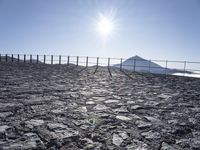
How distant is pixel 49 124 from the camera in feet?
12.7

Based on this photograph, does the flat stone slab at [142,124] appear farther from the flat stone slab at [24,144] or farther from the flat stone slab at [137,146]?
the flat stone slab at [24,144]

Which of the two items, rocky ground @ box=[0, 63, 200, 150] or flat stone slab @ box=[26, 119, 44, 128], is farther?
flat stone slab @ box=[26, 119, 44, 128]

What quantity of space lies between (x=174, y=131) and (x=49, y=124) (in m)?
2.18

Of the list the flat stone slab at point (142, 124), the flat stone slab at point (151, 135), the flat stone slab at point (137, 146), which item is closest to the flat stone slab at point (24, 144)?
the flat stone slab at point (137, 146)

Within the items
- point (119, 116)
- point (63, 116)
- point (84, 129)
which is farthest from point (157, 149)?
point (63, 116)

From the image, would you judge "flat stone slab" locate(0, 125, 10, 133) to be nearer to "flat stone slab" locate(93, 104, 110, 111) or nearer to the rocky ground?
the rocky ground

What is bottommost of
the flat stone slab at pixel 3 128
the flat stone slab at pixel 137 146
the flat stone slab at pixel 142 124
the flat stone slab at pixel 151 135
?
the flat stone slab at pixel 137 146

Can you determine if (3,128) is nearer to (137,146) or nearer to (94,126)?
(94,126)

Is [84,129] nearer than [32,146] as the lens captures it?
No

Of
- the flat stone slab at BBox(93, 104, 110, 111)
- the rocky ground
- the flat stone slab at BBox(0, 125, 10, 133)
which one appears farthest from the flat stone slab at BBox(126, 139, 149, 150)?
the flat stone slab at BBox(93, 104, 110, 111)

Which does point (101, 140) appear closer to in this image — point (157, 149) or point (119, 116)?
point (157, 149)

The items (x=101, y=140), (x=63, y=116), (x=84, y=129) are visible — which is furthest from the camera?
(x=63, y=116)

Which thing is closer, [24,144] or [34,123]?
[24,144]

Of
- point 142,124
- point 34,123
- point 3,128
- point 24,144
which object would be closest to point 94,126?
point 142,124
